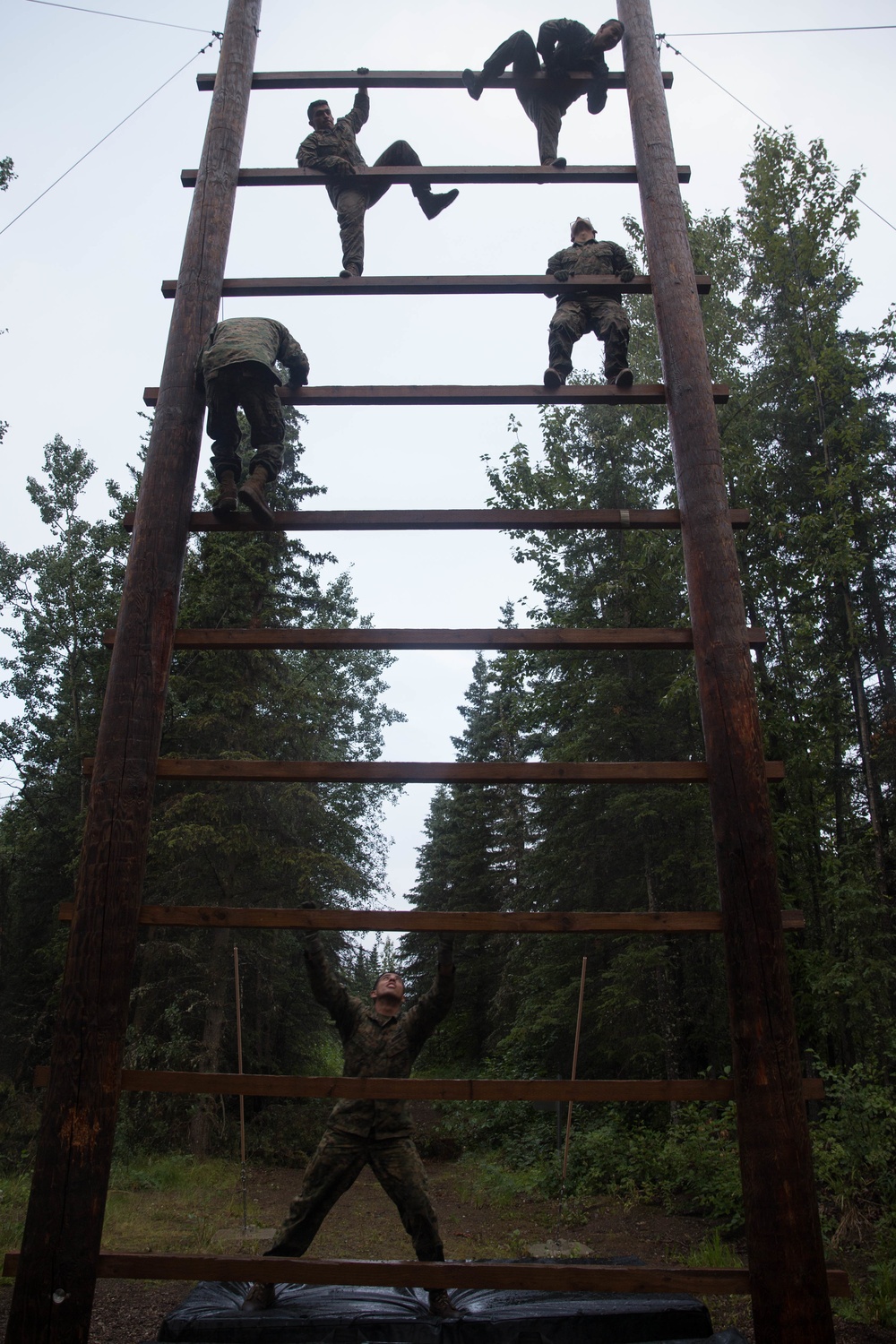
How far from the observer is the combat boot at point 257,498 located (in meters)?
3.46

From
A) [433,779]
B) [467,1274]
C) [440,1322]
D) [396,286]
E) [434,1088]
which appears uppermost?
[396,286]

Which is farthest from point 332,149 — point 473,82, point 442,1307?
point 442,1307

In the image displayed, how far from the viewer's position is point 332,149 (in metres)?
4.48

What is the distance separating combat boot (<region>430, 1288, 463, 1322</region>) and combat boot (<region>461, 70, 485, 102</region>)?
18.8 ft

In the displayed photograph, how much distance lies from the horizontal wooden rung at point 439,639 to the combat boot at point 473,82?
3.11 metres

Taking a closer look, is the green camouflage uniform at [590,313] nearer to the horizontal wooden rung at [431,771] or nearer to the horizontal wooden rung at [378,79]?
the horizontal wooden rung at [378,79]

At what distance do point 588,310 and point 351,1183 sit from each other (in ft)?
13.8

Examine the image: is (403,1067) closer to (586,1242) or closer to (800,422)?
(586,1242)

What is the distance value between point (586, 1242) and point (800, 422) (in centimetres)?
1282

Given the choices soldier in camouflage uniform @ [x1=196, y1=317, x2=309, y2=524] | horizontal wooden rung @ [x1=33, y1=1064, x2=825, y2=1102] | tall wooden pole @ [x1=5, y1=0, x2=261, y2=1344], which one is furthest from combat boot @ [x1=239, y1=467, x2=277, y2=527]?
horizontal wooden rung @ [x1=33, y1=1064, x2=825, y2=1102]

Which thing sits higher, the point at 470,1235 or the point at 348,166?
the point at 348,166

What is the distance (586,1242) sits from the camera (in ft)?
26.7

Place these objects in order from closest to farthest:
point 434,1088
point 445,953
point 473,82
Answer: point 434,1088 < point 445,953 < point 473,82

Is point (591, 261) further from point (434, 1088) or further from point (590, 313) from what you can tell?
point (434, 1088)
